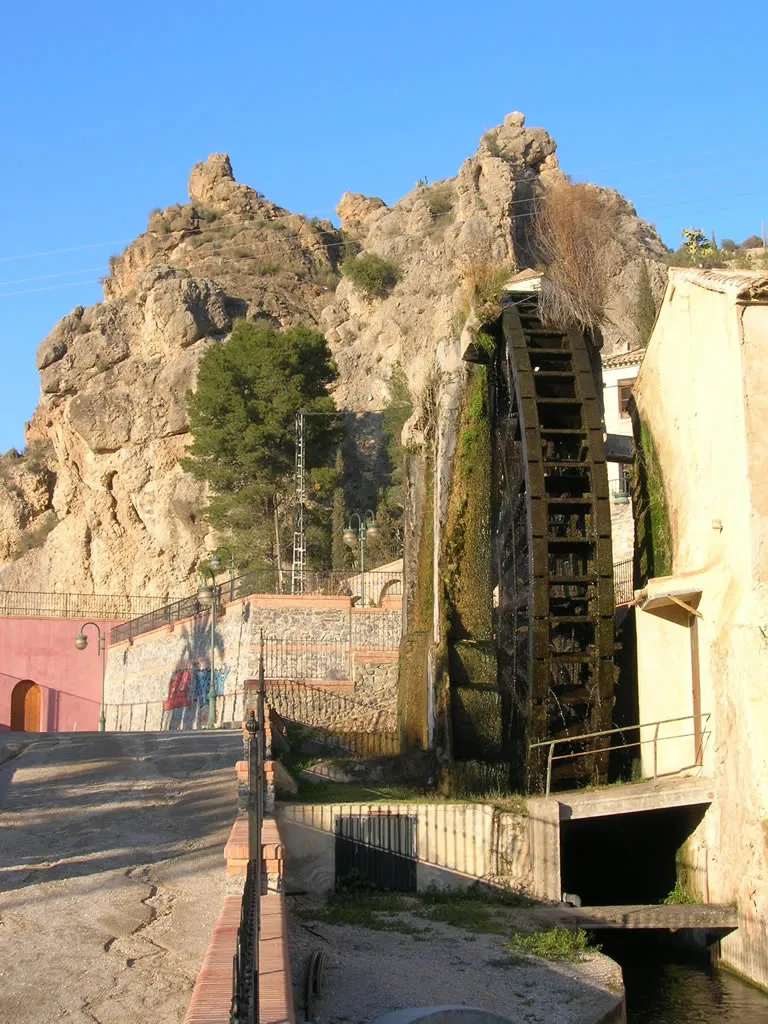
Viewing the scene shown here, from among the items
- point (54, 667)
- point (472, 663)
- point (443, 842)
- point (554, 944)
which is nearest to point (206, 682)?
point (54, 667)

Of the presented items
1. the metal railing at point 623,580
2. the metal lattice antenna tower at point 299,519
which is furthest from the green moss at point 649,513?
the metal lattice antenna tower at point 299,519

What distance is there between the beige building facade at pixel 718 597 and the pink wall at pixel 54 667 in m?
28.3

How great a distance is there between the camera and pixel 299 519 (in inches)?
1497

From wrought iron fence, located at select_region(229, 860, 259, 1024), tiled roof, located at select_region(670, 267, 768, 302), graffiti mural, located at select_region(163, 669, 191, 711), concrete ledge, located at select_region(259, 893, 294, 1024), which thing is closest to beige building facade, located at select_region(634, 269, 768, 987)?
tiled roof, located at select_region(670, 267, 768, 302)

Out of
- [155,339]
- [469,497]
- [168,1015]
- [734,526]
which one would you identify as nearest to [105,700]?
[155,339]

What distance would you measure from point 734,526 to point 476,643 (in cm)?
493

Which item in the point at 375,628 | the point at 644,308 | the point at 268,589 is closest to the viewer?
the point at 375,628

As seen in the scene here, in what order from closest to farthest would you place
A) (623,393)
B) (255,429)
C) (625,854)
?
1. (625,854)
2. (623,393)
3. (255,429)

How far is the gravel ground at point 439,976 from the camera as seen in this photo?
30.1ft

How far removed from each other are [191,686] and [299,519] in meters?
7.64

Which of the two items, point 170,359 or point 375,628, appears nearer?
point 375,628

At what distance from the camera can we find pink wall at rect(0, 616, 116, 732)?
40000 millimetres

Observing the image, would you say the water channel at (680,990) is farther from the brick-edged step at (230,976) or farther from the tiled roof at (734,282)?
the tiled roof at (734,282)

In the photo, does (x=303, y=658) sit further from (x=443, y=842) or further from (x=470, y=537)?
(x=443, y=842)
